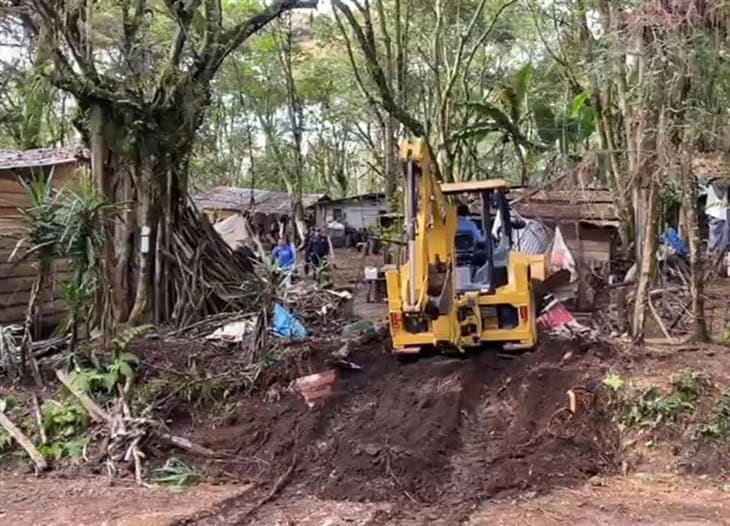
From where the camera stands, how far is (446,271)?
27.3ft

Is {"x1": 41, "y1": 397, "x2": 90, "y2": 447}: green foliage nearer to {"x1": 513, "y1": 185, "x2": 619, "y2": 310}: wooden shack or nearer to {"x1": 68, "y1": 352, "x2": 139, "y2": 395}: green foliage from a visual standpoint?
{"x1": 68, "y1": 352, "x2": 139, "y2": 395}: green foliage

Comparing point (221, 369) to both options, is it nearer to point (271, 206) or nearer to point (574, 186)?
point (574, 186)

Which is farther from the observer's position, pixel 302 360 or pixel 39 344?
pixel 39 344

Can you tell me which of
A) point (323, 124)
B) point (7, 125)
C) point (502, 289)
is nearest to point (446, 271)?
point (502, 289)

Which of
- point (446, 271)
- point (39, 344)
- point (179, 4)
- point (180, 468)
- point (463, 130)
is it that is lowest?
point (180, 468)

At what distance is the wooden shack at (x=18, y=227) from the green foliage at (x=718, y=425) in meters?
7.35

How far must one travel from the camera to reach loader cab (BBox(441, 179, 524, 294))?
9.17 metres

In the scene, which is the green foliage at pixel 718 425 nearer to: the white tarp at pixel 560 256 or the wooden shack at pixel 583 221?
the white tarp at pixel 560 256

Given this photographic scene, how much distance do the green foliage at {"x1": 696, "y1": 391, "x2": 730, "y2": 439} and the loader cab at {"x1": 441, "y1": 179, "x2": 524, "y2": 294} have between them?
8.62 ft

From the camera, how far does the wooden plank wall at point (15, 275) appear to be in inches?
429

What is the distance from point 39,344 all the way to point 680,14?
24.0ft

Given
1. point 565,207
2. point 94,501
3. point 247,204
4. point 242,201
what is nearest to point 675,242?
point 565,207

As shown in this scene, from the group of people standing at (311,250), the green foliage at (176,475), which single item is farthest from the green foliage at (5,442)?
the group of people standing at (311,250)

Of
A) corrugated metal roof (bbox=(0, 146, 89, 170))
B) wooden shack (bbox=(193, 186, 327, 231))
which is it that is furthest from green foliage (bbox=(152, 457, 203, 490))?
wooden shack (bbox=(193, 186, 327, 231))
